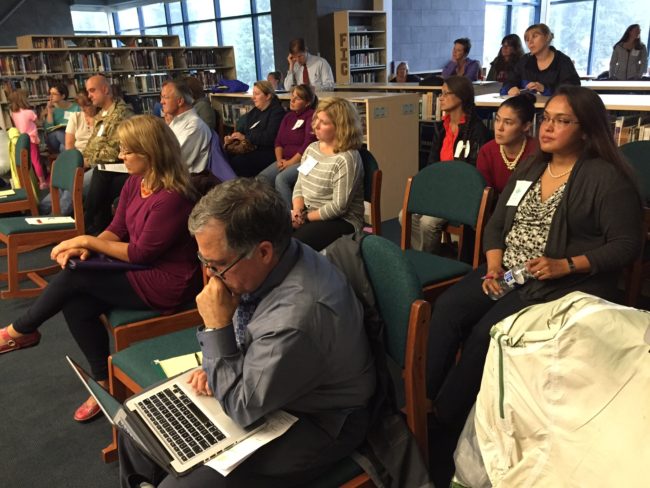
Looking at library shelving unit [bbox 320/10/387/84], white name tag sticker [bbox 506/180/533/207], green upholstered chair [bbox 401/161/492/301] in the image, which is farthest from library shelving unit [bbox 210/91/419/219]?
library shelving unit [bbox 320/10/387/84]

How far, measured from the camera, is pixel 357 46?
8.77m

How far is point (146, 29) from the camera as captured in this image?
1329cm

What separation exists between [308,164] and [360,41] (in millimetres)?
6636

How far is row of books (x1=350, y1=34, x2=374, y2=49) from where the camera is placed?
8672 mm

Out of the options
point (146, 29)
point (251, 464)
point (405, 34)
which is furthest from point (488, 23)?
point (251, 464)

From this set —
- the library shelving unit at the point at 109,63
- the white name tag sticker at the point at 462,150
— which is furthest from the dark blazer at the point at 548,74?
the library shelving unit at the point at 109,63

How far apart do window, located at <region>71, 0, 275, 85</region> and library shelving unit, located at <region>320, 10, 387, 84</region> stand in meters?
2.05

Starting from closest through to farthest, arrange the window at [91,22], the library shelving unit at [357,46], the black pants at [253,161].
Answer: the black pants at [253,161], the library shelving unit at [357,46], the window at [91,22]

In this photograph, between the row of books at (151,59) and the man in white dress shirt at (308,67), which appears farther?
the row of books at (151,59)

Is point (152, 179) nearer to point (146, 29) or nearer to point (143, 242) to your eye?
point (143, 242)

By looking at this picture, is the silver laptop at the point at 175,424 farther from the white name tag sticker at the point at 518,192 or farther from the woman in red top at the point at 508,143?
the woman in red top at the point at 508,143

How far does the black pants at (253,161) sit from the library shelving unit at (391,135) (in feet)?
2.87

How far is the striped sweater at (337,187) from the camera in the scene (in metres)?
2.72

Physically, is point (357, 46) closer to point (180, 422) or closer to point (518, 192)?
point (518, 192)
